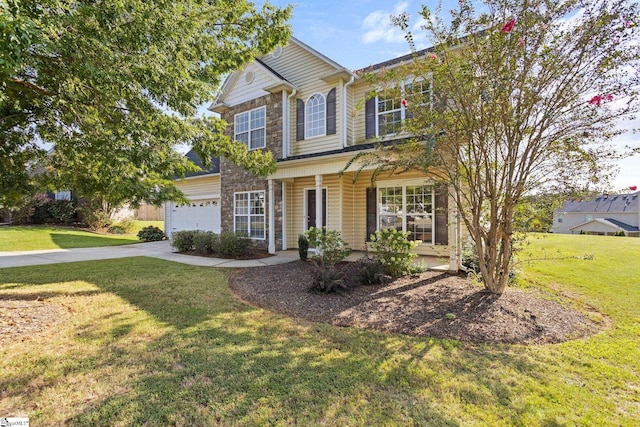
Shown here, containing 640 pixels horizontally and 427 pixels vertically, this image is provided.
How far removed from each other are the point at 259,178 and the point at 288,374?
10.3 metres

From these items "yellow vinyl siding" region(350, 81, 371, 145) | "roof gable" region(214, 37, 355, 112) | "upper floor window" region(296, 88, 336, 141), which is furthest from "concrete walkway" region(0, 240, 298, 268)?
"roof gable" region(214, 37, 355, 112)

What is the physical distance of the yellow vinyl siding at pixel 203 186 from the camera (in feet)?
52.8

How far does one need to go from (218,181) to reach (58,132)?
11033 mm

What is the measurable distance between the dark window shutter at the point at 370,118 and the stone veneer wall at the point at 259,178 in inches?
136

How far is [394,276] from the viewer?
741cm

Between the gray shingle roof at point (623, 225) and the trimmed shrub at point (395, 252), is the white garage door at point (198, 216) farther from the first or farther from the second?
the gray shingle roof at point (623, 225)

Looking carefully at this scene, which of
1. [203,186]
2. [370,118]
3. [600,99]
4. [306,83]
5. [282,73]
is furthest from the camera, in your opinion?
[203,186]

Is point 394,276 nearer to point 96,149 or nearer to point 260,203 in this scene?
point 96,149

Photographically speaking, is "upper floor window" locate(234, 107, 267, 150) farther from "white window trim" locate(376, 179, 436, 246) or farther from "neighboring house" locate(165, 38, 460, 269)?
"white window trim" locate(376, 179, 436, 246)

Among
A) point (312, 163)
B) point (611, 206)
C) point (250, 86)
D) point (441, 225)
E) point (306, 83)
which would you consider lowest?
point (441, 225)

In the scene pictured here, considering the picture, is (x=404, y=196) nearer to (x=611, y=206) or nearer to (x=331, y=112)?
(x=331, y=112)

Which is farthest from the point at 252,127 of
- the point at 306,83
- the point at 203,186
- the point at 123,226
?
the point at 123,226

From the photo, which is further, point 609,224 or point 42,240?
point 609,224

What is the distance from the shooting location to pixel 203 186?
55.1ft
